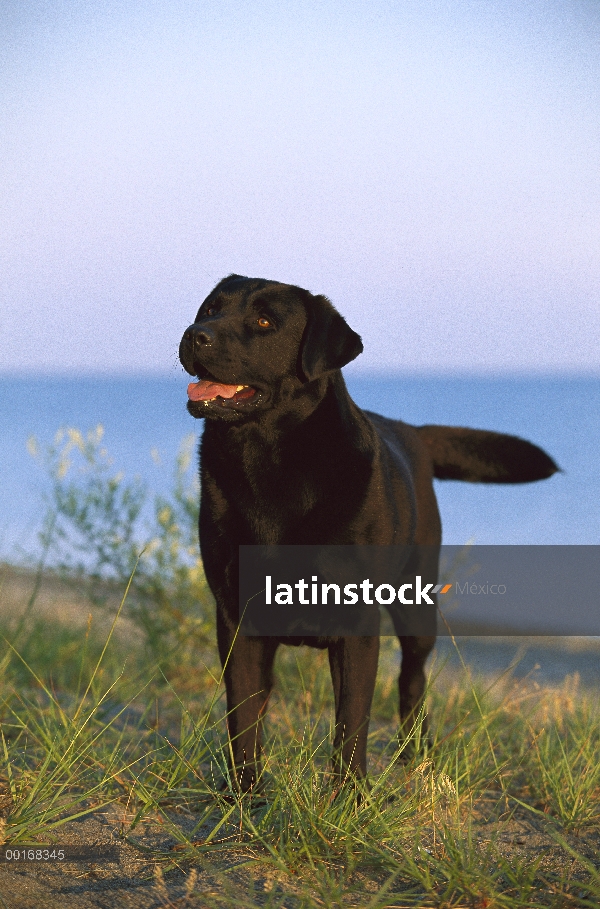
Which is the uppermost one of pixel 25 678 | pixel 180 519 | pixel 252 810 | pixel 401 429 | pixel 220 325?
pixel 220 325

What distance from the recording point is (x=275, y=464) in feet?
10.2

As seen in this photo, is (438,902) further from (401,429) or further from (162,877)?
(401,429)

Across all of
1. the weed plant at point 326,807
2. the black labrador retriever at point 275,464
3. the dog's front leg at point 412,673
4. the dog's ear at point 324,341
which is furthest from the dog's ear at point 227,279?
the dog's front leg at point 412,673

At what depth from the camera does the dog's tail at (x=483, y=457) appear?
4.11m

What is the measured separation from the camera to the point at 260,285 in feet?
10.7

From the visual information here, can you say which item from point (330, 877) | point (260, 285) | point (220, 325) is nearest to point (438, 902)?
point (330, 877)

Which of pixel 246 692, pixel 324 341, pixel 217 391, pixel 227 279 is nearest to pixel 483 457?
pixel 324 341

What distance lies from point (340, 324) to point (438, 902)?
1.85 m

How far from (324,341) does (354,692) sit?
115 centimetres

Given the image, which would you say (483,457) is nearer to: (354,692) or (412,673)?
(412,673)

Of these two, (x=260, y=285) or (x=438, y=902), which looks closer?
(x=438, y=902)

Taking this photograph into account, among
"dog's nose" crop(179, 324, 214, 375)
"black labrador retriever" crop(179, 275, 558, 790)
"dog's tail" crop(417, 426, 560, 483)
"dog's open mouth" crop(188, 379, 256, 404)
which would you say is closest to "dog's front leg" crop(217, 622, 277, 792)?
"black labrador retriever" crop(179, 275, 558, 790)

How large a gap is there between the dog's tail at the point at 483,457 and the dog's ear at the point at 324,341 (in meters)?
1.13

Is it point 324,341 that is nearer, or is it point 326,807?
point 326,807
